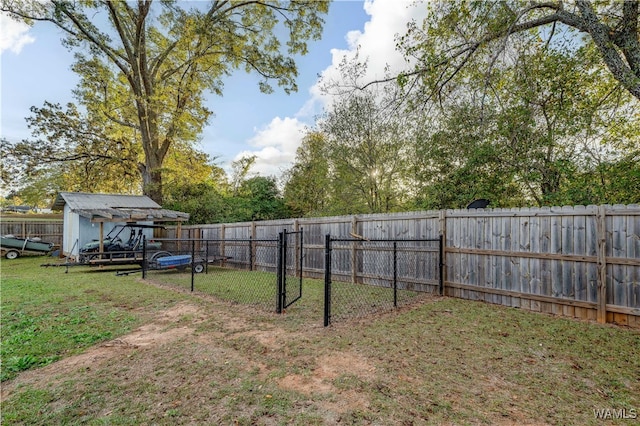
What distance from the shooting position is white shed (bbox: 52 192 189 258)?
11.1m

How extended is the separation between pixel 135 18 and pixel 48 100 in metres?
5.88

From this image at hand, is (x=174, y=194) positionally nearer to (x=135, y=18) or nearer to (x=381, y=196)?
(x=135, y=18)

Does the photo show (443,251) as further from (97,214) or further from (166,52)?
(166,52)

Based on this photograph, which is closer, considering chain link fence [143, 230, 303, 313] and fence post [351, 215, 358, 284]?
chain link fence [143, 230, 303, 313]

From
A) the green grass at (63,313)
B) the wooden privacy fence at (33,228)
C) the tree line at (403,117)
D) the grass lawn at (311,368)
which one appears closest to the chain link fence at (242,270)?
the grass lawn at (311,368)

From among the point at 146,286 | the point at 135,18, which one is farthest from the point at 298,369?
the point at 135,18

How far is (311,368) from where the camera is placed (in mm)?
2957

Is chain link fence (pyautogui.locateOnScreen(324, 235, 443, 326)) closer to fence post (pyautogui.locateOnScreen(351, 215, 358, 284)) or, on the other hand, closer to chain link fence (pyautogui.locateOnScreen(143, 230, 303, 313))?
fence post (pyautogui.locateOnScreen(351, 215, 358, 284))

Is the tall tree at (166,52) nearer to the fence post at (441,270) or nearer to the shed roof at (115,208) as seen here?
the shed roof at (115,208)

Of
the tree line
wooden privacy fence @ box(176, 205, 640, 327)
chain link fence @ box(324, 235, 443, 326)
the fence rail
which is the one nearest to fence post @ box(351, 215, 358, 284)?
chain link fence @ box(324, 235, 443, 326)

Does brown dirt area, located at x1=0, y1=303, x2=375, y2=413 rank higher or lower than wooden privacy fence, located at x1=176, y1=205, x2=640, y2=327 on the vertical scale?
Result: lower

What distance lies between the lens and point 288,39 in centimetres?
1528

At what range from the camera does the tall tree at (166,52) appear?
13.3 metres

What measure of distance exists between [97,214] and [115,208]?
6.31 ft
